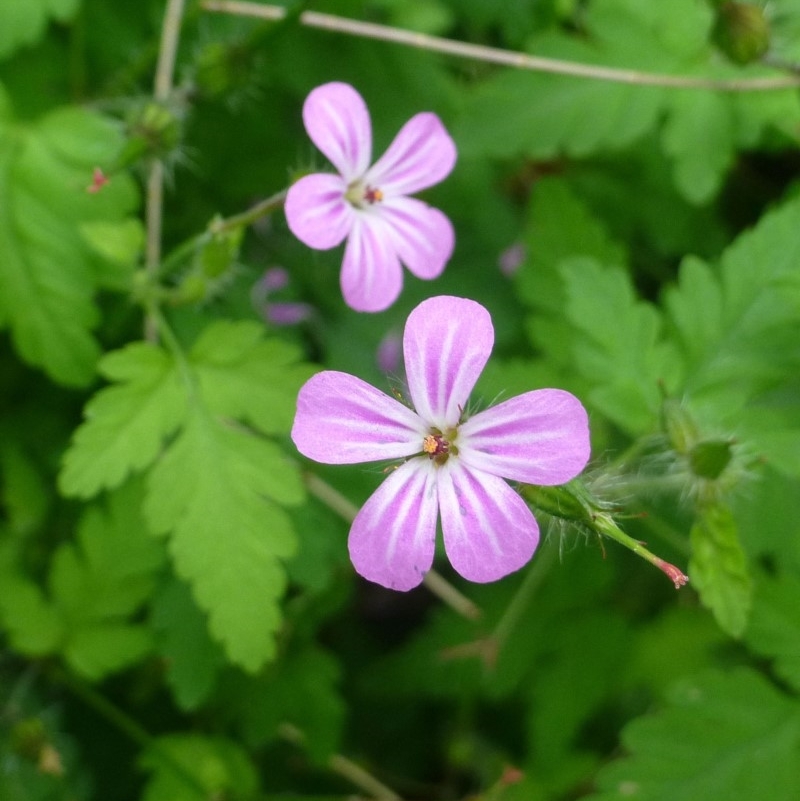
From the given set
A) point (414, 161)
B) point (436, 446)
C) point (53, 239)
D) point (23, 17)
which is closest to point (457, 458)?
point (436, 446)

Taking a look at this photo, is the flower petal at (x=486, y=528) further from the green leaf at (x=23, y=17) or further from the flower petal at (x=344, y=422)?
the green leaf at (x=23, y=17)

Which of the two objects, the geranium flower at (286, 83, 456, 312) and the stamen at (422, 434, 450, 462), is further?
the geranium flower at (286, 83, 456, 312)

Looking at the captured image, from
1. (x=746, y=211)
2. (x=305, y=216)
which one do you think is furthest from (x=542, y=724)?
Result: (x=746, y=211)

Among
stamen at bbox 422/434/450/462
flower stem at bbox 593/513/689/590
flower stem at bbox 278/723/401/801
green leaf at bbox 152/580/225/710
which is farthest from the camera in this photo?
flower stem at bbox 278/723/401/801

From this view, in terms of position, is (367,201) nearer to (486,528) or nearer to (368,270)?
(368,270)

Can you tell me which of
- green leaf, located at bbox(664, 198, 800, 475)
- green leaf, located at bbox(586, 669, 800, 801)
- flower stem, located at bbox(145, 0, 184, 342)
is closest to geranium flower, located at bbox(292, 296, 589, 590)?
green leaf, located at bbox(664, 198, 800, 475)

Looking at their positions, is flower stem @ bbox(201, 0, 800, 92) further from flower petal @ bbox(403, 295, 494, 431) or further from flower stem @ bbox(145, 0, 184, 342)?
flower petal @ bbox(403, 295, 494, 431)
